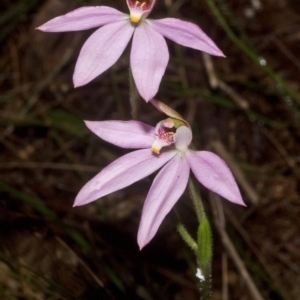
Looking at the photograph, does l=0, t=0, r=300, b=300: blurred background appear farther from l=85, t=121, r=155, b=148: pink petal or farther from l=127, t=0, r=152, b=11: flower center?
l=127, t=0, r=152, b=11: flower center

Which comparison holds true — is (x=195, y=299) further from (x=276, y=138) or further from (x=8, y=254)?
(x=276, y=138)

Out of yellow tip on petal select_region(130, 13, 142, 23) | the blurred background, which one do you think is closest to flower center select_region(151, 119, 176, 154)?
yellow tip on petal select_region(130, 13, 142, 23)

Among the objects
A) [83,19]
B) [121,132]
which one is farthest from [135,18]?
[121,132]

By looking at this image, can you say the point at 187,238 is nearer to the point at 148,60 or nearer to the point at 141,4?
the point at 148,60

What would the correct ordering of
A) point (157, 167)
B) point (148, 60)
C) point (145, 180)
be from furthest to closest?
point (145, 180), point (157, 167), point (148, 60)

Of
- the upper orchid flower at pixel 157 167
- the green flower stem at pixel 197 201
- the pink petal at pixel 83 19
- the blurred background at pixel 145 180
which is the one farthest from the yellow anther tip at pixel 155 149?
the blurred background at pixel 145 180

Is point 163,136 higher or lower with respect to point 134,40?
lower

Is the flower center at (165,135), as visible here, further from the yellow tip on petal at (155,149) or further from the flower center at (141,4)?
the flower center at (141,4)

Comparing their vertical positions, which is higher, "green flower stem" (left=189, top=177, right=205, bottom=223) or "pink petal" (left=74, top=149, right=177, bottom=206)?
"pink petal" (left=74, top=149, right=177, bottom=206)
